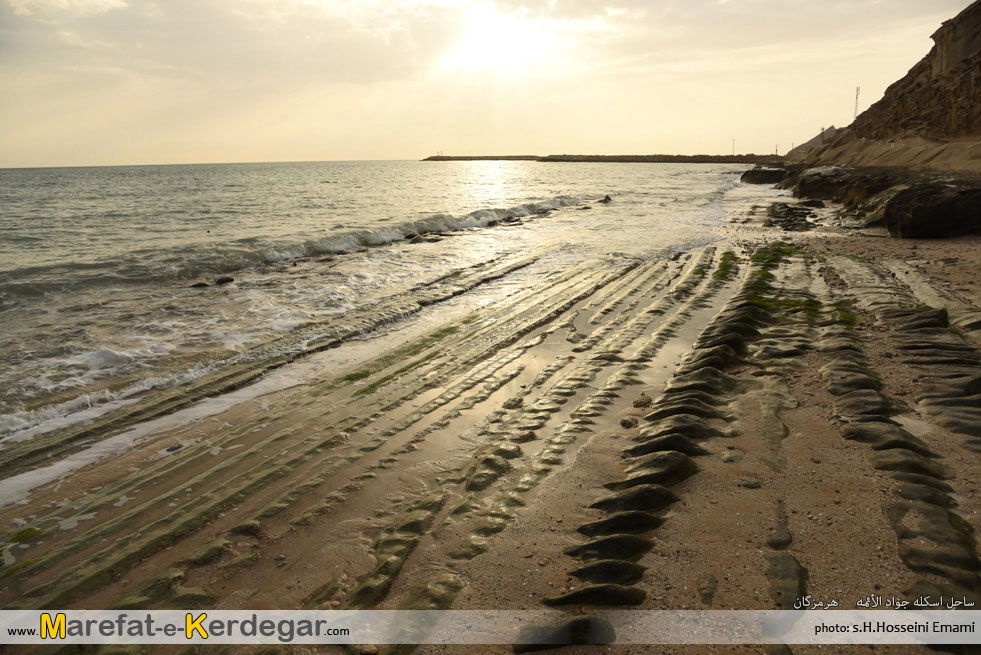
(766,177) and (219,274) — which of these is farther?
(766,177)

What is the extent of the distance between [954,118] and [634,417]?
39627 mm

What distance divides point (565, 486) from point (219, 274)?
13215 mm

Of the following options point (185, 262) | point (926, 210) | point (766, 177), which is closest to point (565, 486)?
point (185, 262)

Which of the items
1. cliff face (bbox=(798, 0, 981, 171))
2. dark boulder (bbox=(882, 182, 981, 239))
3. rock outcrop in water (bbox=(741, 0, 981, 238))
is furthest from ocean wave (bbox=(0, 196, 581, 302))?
cliff face (bbox=(798, 0, 981, 171))

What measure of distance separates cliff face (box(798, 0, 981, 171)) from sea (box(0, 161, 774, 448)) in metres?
12.2

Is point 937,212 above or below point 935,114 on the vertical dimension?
below

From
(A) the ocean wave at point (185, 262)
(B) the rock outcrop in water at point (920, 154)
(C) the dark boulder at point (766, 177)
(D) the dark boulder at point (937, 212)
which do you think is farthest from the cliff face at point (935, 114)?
(A) the ocean wave at point (185, 262)

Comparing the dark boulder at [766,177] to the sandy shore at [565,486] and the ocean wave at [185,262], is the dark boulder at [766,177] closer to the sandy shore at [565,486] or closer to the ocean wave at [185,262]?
the ocean wave at [185,262]

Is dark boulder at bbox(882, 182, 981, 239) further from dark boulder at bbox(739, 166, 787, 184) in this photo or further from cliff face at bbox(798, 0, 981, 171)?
dark boulder at bbox(739, 166, 787, 184)

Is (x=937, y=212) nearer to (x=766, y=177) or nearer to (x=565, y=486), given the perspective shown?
(x=565, y=486)

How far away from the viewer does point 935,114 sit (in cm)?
3438

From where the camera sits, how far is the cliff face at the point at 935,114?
96.9ft

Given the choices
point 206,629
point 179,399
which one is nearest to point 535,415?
point 206,629

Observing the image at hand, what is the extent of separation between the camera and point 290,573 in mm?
3312
